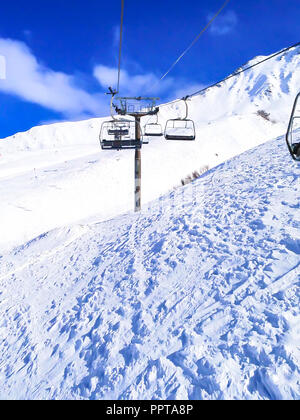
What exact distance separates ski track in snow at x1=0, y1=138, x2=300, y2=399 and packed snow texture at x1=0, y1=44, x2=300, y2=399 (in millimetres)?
30

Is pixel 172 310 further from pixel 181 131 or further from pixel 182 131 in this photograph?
pixel 181 131

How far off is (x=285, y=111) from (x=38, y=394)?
299ft

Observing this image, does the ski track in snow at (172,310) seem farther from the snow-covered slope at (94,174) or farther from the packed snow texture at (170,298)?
the snow-covered slope at (94,174)

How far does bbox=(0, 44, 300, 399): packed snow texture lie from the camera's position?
4.71 m

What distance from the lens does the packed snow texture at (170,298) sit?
4711 millimetres

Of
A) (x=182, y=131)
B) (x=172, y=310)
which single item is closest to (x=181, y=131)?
(x=182, y=131)

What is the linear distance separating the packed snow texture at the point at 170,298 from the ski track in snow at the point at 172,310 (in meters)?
0.03

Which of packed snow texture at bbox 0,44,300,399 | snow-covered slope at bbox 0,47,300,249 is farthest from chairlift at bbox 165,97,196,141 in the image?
packed snow texture at bbox 0,44,300,399

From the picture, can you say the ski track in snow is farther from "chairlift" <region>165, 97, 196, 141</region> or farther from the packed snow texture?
"chairlift" <region>165, 97, 196, 141</region>

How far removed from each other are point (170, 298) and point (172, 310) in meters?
0.49

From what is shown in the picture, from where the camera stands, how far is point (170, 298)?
22.6 ft

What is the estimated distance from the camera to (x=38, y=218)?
20688 mm

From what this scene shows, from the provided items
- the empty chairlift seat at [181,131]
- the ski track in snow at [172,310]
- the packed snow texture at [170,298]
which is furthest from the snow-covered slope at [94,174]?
the ski track in snow at [172,310]

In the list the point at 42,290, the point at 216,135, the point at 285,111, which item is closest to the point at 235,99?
the point at 285,111
